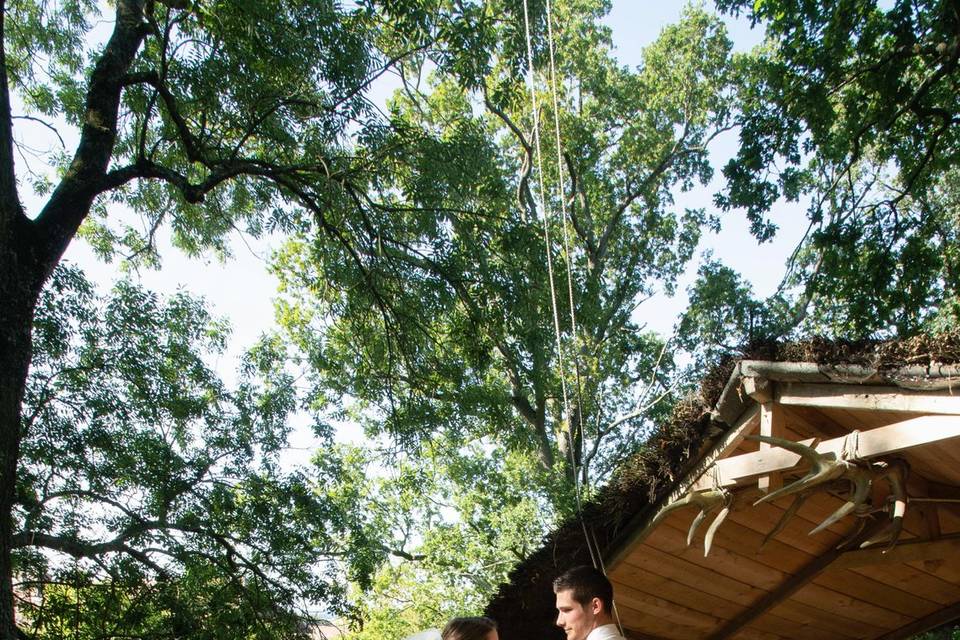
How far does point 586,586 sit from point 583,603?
5cm

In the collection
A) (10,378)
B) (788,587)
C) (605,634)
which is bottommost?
(605,634)

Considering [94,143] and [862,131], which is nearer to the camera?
[94,143]

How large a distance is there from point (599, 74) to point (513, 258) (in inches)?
441

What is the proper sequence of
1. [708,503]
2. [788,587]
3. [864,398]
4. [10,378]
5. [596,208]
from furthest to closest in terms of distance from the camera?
[596,208] → [10,378] → [788,587] → [708,503] → [864,398]

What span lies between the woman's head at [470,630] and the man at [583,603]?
12.7 inches

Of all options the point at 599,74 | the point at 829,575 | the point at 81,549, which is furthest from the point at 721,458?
the point at 599,74

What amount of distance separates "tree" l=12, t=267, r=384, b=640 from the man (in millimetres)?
5579

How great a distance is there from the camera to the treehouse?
11.0ft

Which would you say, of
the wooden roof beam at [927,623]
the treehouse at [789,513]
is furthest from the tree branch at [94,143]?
the wooden roof beam at [927,623]

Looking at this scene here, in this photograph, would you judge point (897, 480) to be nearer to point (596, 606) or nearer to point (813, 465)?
point (813, 465)

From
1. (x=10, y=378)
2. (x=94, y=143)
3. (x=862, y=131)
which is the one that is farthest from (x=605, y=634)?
(x=862, y=131)

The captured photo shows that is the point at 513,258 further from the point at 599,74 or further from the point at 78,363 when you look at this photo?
the point at 599,74

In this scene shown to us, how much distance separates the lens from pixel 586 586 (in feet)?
9.56

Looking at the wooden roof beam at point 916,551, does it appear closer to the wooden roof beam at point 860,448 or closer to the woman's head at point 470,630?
the wooden roof beam at point 860,448
